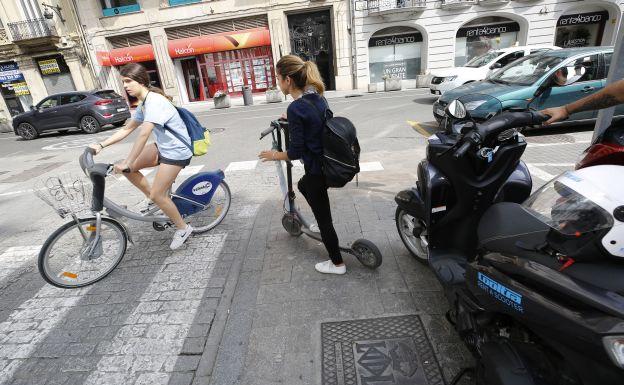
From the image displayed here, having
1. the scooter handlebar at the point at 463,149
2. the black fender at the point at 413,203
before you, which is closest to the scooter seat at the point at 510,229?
the scooter handlebar at the point at 463,149

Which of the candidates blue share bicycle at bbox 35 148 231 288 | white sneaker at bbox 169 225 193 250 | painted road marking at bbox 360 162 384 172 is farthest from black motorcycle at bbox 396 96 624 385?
painted road marking at bbox 360 162 384 172

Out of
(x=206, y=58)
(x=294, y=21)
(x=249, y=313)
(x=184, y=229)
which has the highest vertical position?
(x=294, y=21)

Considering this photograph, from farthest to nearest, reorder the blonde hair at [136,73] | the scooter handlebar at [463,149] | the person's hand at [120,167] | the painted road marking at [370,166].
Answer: the painted road marking at [370,166] < the person's hand at [120,167] < the blonde hair at [136,73] < the scooter handlebar at [463,149]

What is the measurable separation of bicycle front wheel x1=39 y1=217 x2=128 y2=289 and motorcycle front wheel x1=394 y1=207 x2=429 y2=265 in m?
2.73

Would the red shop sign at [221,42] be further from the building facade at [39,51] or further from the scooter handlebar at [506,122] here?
the scooter handlebar at [506,122]

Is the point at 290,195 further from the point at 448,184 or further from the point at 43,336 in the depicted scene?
the point at 43,336

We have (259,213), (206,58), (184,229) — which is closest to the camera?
(184,229)

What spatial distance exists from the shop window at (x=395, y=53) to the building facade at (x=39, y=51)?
57.4 feet

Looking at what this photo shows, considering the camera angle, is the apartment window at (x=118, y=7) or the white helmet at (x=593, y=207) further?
the apartment window at (x=118, y=7)

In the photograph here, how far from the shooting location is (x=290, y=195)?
3303 millimetres

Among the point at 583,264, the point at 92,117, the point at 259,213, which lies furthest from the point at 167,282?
the point at 92,117

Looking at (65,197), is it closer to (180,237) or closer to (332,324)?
(180,237)

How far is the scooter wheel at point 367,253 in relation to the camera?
9.53ft

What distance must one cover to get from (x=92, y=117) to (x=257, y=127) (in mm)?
7109
